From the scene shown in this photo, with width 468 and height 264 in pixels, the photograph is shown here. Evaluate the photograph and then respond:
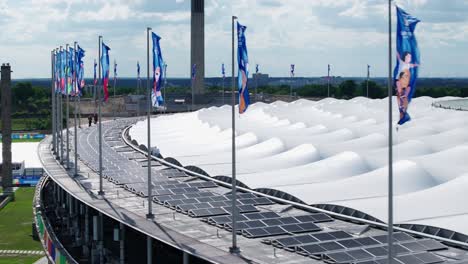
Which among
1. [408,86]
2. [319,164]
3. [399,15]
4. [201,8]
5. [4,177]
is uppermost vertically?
[201,8]

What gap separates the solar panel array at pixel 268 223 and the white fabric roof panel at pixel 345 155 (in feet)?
6.20

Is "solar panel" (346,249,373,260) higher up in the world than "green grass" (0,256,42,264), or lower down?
higher up

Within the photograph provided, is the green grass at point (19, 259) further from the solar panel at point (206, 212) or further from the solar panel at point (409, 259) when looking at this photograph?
the solar panel at point (409, 259)

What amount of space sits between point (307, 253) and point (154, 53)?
13203mm

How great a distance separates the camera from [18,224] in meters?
65.6

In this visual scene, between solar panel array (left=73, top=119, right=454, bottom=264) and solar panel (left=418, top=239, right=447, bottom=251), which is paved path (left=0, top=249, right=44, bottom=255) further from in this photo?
solar panel (left=418, top=239, right=447, bottom=251)

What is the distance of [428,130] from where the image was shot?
53094 millimetres

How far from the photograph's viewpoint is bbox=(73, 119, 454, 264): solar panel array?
25797 mm

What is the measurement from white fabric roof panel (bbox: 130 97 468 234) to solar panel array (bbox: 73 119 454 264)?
6.20ft

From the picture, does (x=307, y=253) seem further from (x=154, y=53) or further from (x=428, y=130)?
(x=428, y=130)

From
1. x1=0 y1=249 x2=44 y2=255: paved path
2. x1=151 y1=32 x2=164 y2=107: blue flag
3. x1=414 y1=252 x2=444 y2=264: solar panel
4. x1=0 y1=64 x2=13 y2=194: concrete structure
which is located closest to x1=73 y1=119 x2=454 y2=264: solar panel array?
x1=414 y1=252 x2=444 y2=264: solar panel

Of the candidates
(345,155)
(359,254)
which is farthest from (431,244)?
(345,155)

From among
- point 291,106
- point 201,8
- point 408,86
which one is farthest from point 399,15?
point 201,8

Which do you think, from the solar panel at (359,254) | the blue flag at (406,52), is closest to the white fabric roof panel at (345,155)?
the solar panel at (359,254)
